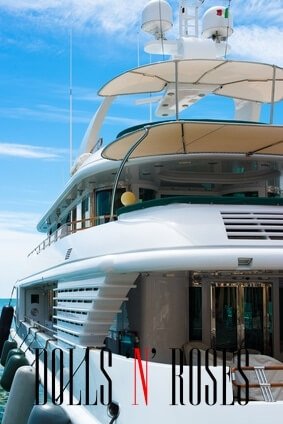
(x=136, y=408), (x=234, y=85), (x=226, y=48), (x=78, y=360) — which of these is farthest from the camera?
(x=226, y=48)

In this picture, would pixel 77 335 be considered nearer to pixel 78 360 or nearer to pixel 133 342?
pixel 78 360

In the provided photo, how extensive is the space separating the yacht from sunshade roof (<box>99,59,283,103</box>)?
0.04 m

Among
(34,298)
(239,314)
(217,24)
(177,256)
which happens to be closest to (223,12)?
(217,24)

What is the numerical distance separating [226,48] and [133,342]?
24.1 feet

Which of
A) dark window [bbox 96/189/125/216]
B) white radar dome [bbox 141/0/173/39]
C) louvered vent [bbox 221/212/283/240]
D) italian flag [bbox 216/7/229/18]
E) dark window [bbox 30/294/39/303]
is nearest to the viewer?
louvered vent [bbox 221/212/283/240]

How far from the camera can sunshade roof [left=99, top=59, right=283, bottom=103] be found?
9617 millimetres

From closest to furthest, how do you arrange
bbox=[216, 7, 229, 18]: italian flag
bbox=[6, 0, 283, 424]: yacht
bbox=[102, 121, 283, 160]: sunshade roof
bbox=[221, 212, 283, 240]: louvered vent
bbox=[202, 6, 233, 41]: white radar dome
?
bbox=[6, 0, 283, 424]: yacht → bbox=[221, 212, 283, 240]: louvered vent → bbox=[102, 121, 283, 160]: sunshade roof → bbox=[216, 7, 229, 18]: italian flag → bbox=[202, 6, 233, 41]: white radar dome

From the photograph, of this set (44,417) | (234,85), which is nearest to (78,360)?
(44,417)

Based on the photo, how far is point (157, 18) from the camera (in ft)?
45.5

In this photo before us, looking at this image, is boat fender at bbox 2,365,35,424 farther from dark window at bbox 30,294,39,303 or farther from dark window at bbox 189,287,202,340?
dark window at bbox 30,294,39,303

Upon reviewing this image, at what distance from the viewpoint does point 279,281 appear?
1091 centimetres

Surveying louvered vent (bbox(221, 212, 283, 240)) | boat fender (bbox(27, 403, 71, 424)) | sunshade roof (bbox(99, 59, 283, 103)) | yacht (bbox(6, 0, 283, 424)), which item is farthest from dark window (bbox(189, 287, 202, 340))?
sunshade roof (bbox(99, 59, 283, 103))

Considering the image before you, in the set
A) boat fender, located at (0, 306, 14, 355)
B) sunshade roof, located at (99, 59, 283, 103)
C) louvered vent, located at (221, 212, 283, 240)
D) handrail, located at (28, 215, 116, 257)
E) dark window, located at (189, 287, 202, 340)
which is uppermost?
sunshade roof, located at (99, 59, 283, 103)

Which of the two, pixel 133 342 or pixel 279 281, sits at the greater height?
pixel 279 281
